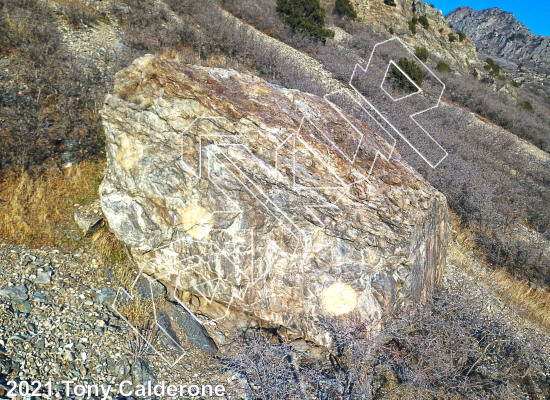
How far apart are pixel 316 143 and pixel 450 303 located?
272 centimetres

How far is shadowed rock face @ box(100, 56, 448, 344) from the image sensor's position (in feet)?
13.0

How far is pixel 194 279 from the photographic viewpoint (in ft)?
13.6

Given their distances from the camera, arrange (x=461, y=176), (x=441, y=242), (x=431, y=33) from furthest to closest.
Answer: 1. (x=431, y=33)
2. (x=461, y=176)
3. (x=441, y=242)

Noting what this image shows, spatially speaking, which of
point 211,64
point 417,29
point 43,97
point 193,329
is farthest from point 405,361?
point 417,29

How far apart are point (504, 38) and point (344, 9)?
53.3m

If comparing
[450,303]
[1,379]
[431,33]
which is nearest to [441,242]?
[450,303]

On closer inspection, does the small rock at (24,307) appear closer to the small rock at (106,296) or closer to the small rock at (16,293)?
the small rock at (16,293)

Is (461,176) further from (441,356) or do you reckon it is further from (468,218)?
(441,356)

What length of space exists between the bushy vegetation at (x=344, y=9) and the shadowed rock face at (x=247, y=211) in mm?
20798

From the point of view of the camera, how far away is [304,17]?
1489cm

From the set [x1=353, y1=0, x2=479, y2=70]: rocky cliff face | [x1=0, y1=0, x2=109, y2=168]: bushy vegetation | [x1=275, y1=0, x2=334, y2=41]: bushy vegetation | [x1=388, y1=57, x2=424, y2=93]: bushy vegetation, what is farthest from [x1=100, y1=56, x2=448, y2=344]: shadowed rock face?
[x1=353, y1=0, x2=479, y2=70]: rocky cliff face

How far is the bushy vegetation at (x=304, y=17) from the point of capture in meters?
14.5

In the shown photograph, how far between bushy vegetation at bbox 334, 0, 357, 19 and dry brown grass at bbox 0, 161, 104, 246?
68.9 feet

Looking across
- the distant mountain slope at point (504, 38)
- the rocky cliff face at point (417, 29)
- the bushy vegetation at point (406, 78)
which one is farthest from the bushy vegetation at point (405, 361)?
the distant mountain slope at point (504, 38)
